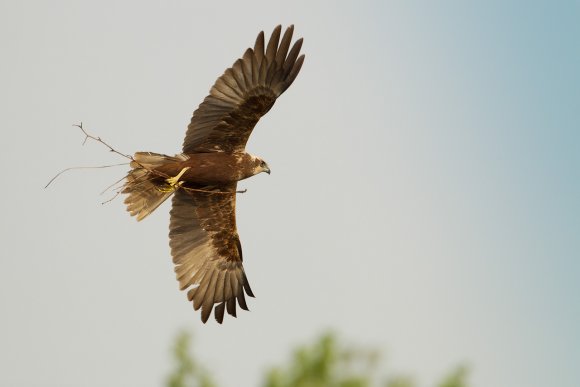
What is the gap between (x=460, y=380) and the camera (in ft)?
72.1

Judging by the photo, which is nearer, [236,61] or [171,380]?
[236,61]

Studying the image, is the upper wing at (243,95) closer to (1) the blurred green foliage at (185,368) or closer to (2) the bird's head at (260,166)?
(2) the bird's head at (260,166)

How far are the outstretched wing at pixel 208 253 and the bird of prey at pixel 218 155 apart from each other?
14 mm

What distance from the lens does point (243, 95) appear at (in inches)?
399

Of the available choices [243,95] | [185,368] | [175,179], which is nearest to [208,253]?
[175,179]

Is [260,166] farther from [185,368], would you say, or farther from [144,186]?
[185,368]

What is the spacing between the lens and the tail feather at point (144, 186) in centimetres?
995

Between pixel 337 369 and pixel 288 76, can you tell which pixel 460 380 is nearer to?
pixel 337 369

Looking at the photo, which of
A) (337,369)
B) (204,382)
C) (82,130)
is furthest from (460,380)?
(82,130)

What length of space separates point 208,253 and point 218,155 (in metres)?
1.60

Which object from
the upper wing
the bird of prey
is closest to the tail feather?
the bird of prey

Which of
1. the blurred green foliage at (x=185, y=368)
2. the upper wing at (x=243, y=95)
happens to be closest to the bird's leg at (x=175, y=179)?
the upper wing at (x=243, y=95)

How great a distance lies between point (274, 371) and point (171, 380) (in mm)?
3056

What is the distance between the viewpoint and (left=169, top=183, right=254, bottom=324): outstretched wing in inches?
440
